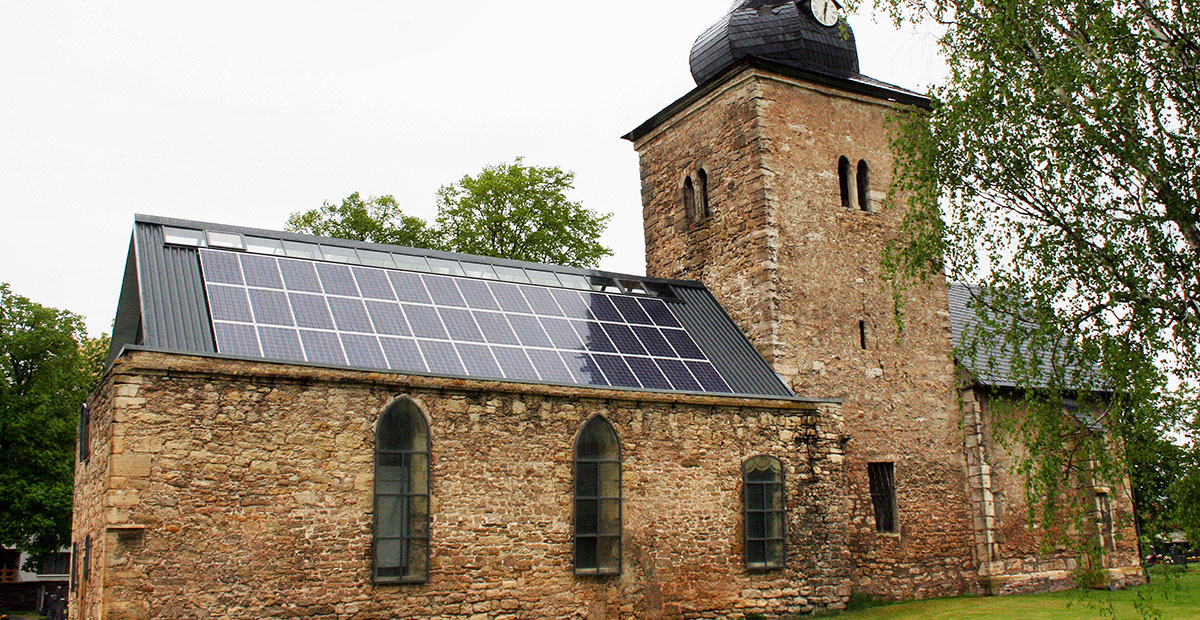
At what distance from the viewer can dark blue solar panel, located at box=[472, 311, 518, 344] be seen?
1566cm

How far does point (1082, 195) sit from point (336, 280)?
33.4ft

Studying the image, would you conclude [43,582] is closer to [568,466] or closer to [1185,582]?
[568,466]

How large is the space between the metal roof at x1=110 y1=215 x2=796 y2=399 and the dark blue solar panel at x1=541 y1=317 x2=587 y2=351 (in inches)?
16.4

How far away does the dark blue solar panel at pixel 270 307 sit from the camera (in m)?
14.0

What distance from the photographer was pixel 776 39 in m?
20.5

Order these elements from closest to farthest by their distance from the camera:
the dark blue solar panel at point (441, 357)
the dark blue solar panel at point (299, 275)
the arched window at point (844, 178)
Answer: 1. the dark blue solar panel at point (441, 357)
2. the dark blue solar panel at point (299, 275)
3. the arched window at point (844, 178)

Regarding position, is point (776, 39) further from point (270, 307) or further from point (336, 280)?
point (270, 307)

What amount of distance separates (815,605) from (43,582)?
27463 mm

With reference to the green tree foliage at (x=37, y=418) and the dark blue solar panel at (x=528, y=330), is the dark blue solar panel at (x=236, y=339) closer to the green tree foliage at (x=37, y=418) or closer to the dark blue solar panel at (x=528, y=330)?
the dark blue solar panel at (x=528, y=330)

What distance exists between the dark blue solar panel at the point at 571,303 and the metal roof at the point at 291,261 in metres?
0.10

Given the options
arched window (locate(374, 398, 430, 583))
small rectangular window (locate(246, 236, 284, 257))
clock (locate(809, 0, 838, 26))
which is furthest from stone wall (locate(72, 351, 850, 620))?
clock (locate(809, 0, 838, 26))

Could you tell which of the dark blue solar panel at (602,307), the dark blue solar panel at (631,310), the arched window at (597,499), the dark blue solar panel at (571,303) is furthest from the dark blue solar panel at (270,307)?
the dark blue solar panel at (631,310)

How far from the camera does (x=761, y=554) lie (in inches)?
636

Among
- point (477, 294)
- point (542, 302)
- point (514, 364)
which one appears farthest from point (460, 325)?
point (542, 302)
